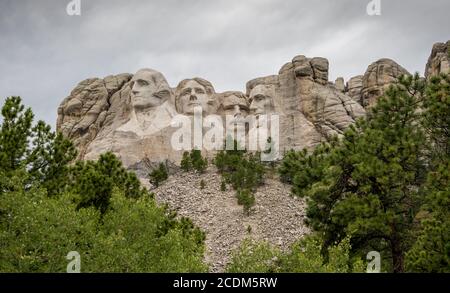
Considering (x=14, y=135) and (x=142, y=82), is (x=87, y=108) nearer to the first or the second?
(x=142, y=82)

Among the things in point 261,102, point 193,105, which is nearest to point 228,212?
point 193,105

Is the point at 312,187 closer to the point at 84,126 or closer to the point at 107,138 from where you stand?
the point at 107,138

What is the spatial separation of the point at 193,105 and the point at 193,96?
118 cm

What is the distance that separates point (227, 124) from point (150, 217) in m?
48.0

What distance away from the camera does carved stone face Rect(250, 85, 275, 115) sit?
229 ft

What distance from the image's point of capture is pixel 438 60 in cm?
5816

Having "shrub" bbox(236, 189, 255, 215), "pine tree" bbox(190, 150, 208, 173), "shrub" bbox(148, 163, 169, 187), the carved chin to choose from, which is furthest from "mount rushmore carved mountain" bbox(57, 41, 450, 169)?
"shrub" bbox(236, 189, 255, 215)

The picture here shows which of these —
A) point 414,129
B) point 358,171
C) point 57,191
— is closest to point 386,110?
point 414,129

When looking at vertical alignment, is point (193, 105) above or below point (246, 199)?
above

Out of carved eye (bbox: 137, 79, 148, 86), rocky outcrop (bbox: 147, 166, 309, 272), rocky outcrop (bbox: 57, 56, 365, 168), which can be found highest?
carved eye (bbox: 137, 79, 148, 86)

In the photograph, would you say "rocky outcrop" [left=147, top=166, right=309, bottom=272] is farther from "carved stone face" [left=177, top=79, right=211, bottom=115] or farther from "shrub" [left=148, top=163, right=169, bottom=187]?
"carved stone face" [left=177, top=79, right=211, bottom=115]

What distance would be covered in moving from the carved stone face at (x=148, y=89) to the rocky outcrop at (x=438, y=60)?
26694mm

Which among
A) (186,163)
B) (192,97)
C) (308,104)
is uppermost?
(192,97)

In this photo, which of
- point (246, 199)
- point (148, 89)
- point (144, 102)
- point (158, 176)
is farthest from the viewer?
point (148, 89)
